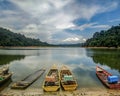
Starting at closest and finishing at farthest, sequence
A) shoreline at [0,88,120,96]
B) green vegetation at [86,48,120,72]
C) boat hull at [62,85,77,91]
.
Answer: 1. shoreline at [0,88,120,96]
2. boat hull at [62,85,77,91]
3. green vegetation at [86,48,120,72]

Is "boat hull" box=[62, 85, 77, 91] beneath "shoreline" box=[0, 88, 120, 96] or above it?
above

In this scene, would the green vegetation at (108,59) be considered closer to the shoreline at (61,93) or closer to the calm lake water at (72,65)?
the calm lake water at (72,65)

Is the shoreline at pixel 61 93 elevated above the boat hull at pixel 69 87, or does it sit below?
below

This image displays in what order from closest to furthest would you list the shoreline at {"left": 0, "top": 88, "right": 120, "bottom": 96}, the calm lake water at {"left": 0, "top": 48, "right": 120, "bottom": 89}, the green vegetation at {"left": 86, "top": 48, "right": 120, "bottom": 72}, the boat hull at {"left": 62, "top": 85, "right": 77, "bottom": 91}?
the shoreline at {"left": 0, "top": 88, "right": 120, "bottom": 96} < the boat hull at {"left": 62, "top": 85, "right": 77, "bottom": 91} < the calm lake water at {"left": 0, "top": 48, "right": 120, "bottom": 89} < the green vegetation at {"left": 86, "top": 48, "right": 120, "bottom": 72}

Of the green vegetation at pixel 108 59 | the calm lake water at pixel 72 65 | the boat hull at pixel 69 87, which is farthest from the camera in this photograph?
the green vegetation at pixel 108 59

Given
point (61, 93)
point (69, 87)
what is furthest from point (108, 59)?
point (61, 93)

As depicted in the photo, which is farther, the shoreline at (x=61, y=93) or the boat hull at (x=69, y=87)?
the boat hull at (x=69, y=87)

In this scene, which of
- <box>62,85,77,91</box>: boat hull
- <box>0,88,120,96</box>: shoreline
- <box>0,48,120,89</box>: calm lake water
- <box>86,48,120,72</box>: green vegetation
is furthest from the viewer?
<box>86,48,120,72</box>: green vegetation

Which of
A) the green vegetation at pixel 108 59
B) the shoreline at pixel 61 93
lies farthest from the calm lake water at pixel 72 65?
the shoreline at pixel 61 93

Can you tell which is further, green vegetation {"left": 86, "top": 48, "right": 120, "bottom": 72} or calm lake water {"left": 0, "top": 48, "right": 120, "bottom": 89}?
green vegetation {"left": 86, "top": 48, "right": 120, "bottom": 72}

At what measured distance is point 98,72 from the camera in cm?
3102

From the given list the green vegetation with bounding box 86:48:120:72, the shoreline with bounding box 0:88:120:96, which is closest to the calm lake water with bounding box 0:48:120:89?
the green vegetation with bounding box 86:48:120:72

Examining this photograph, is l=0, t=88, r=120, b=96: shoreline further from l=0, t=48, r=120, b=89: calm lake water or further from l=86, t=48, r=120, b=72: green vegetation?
l=86, t=48, r=120, b=72: green vegetation

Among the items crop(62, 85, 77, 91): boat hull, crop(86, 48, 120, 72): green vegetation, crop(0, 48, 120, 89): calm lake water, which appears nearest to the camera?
crop(62, 85, 77, 91): boat hull
